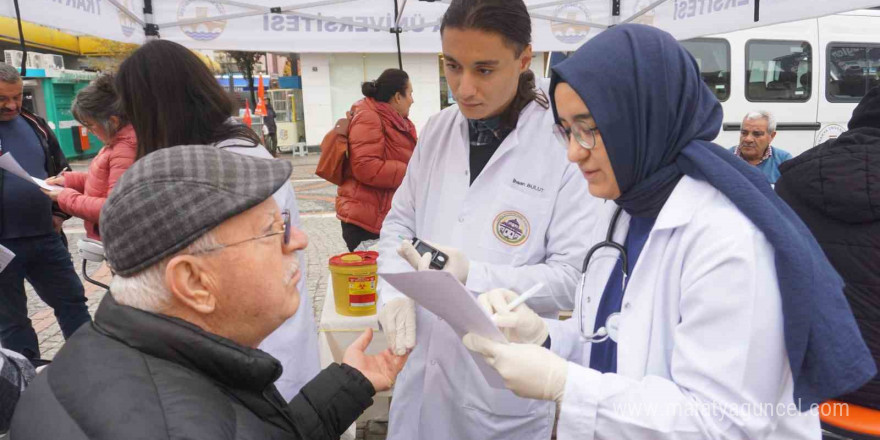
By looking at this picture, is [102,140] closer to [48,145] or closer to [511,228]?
[48,145]

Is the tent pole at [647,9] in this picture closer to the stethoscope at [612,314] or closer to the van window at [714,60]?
the stethoscope at [612,314]

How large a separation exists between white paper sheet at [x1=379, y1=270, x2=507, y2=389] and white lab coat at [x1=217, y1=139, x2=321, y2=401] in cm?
63

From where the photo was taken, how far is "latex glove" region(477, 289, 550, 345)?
153 cm

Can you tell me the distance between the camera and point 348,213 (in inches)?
165

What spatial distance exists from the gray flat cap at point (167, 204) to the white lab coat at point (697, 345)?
79 centimetres

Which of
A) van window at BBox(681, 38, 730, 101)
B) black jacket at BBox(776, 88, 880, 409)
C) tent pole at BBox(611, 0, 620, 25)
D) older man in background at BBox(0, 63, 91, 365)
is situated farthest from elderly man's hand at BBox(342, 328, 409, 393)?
van window at BBox(681, 38, 730, 101)

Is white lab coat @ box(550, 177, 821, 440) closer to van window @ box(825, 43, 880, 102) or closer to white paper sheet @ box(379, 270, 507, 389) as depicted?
white paper sheet @ box(379, 270, 507, 389)

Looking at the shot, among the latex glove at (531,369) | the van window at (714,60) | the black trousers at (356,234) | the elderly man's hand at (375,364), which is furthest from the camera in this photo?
the van window at (714,60)

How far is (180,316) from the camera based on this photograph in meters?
1.13

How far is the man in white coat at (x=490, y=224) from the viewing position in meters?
1.84

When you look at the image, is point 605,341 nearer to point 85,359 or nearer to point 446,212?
point 446,212

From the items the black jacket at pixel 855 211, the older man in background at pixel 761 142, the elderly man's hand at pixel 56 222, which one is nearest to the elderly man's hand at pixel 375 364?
the black jacket at pixel 855 211

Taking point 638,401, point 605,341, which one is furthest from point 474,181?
Result: point 638,401

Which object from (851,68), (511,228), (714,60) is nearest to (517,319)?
(511,228)
